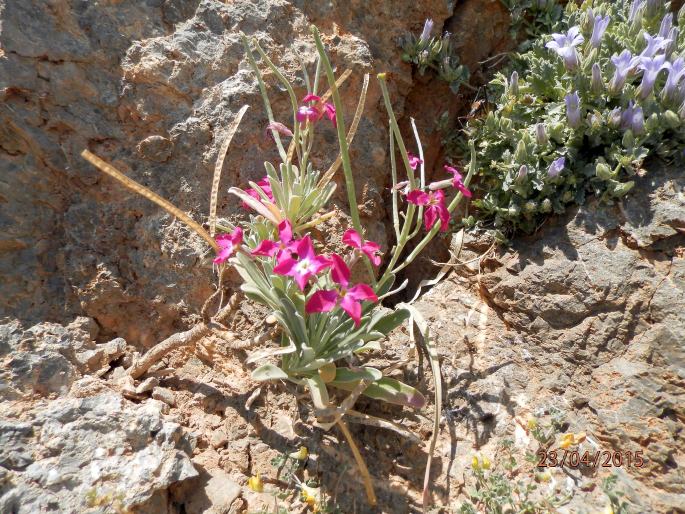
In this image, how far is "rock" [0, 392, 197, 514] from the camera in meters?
1.78

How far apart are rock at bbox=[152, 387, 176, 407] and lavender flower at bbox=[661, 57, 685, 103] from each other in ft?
9.52

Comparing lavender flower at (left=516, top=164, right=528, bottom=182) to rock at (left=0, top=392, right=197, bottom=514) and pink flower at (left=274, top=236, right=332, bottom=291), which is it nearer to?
pink flower at (left=274, top=236, right=332, bottom=291)

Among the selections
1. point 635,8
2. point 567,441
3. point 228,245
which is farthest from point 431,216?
point 635,8

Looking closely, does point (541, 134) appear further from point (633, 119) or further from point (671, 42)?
point (671, 42)

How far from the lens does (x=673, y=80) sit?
2707mm

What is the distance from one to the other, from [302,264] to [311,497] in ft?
3.02

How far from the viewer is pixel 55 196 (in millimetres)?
2656

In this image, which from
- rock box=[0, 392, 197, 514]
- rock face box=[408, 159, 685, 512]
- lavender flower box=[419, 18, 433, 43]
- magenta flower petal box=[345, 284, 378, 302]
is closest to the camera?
rock box=[0, 392, 197, 514]

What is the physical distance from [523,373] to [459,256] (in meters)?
0.79

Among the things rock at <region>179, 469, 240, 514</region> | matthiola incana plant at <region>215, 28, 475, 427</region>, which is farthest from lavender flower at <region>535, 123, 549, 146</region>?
rock at <region>179, 469, 240, 514</region>

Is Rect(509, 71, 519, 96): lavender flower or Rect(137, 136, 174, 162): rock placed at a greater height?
Rect(509, 71, 519, 96): lavender flower

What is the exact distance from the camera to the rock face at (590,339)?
7.24ft

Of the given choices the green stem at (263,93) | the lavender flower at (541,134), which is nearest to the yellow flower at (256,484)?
the green stem at (263,93)

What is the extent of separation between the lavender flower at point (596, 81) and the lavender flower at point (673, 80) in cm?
30
